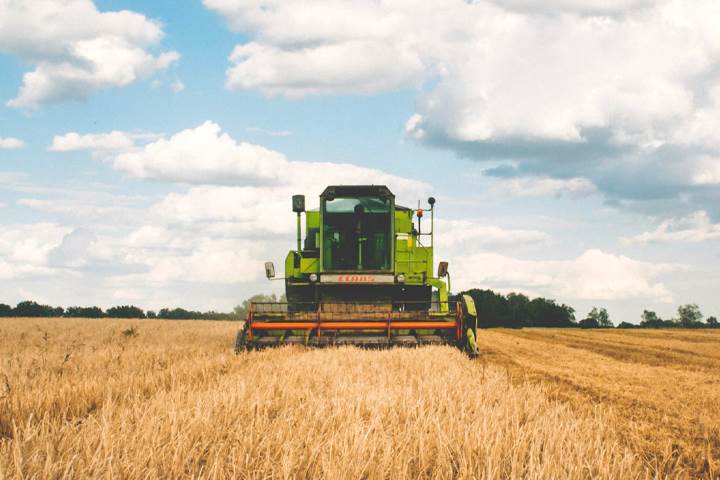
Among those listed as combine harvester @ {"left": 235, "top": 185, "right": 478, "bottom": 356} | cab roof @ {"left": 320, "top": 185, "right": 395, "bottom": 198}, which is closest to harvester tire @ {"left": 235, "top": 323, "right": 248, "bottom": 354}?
combine harvester @ {"left": 235, "top": 185, "right": 478, "bottom": 356}

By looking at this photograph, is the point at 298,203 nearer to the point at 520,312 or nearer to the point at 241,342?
the point at 241,342

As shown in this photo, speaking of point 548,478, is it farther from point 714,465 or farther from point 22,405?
point 22,405

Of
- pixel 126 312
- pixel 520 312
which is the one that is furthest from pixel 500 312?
pixel 126 312

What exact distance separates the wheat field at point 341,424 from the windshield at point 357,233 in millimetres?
4633

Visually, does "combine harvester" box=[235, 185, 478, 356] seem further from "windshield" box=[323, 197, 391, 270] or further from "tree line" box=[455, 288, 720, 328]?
"tree line" box=[455, 288, 720, 328]

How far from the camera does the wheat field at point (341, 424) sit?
12.3 feet

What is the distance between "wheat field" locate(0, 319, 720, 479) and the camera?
375 centimetres

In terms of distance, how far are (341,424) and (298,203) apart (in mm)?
9521

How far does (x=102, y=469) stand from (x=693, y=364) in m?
14.7

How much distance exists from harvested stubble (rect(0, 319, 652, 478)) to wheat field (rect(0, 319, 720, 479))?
0.05 ft

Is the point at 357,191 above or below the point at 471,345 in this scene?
above

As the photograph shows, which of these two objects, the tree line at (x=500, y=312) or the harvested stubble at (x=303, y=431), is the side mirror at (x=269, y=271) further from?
the tree line at (x=500, y=312)

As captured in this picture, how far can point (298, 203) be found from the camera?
13.9m

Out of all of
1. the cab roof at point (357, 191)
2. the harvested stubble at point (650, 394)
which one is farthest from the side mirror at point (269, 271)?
the harvested stubble at point (650, 394)
